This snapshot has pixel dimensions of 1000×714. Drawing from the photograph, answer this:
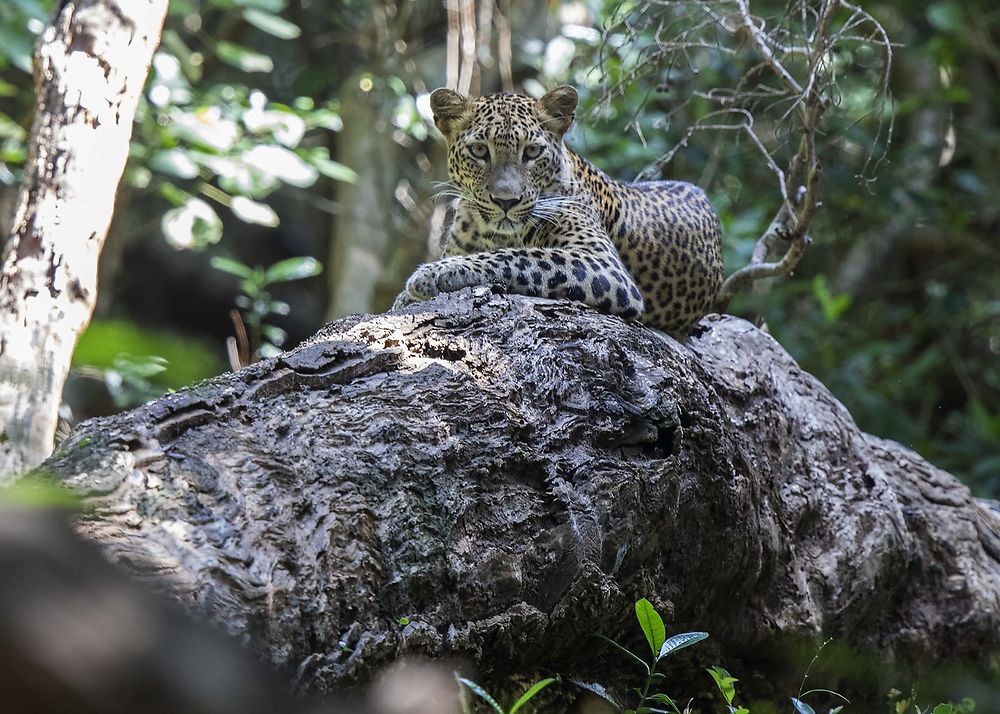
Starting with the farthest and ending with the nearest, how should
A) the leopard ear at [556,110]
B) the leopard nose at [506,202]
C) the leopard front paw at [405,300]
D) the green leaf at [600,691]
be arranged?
the leopard ear at [556,110], the leopard nose at [506,202], the leopard front paw at [405,300], the green leaf at [600,691]

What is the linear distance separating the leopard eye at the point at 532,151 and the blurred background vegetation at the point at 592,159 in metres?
3.09

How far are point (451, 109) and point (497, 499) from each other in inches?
132

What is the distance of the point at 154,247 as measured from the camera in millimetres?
→ 14789

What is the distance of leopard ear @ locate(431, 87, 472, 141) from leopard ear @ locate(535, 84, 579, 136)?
423 millimetres

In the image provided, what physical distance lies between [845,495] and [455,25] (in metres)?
6.36

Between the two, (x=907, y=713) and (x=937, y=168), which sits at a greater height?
(x=937, y=168)

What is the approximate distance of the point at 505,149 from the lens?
620 cm

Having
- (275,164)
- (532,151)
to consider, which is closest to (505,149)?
(532,151)

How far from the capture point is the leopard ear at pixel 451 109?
650 centimetres

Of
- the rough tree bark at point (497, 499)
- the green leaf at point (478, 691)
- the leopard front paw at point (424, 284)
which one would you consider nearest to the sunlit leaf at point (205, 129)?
the leopard front paw at point (424, 284)

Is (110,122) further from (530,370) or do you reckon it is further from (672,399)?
(672,399)

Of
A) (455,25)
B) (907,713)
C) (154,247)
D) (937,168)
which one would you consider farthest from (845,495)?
(154,247)

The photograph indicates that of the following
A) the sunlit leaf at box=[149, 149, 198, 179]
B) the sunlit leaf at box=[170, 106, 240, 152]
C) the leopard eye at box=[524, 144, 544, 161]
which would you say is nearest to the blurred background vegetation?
the sunlit leaf at box=[170, 106, 240, 152]

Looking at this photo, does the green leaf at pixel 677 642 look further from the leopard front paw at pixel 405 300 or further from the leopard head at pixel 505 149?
the leopard head at pixel 505 149
